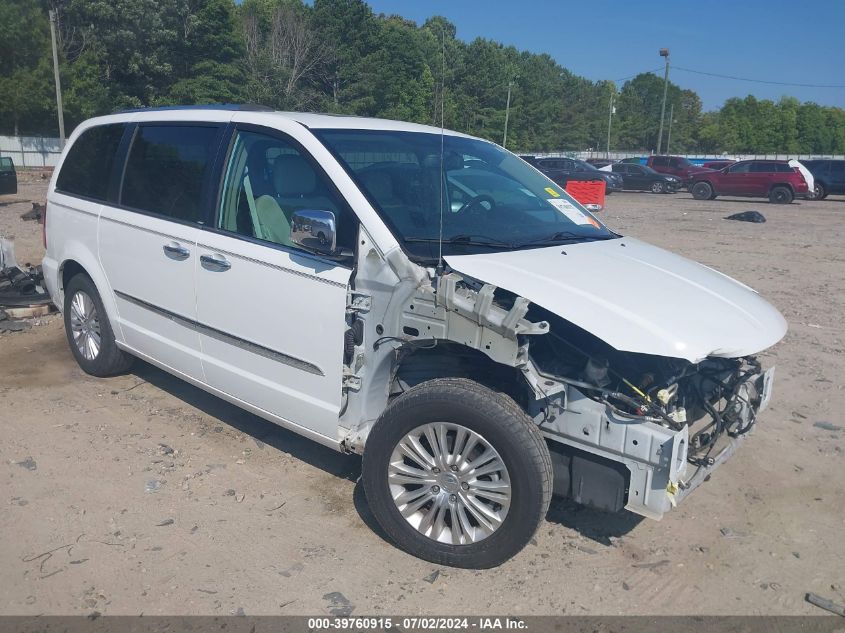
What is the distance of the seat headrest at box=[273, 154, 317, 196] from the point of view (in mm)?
3979

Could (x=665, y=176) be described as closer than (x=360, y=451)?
No

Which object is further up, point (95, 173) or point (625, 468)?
point (95, 173)

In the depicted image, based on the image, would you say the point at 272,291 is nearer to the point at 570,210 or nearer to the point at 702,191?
the point at 570,210

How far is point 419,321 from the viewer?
3439 mm

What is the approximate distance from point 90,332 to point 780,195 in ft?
89.9


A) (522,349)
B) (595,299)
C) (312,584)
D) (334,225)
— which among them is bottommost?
(312,584)

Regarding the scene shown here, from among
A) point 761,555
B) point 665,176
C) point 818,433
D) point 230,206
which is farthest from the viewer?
point 665,176

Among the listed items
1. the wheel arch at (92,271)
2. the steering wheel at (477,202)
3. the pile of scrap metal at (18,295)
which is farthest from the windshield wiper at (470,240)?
the pile of scrap metal at (18,295)

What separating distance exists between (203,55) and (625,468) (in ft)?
147

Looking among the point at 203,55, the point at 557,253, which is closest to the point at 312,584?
the point at 557,253

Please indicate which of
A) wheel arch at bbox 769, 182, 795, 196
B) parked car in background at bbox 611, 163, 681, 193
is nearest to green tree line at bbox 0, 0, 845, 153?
parked car in background at bbox 611, 163, 681, 193

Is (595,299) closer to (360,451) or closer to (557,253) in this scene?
(557,253)

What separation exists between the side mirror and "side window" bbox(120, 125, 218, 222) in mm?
1052

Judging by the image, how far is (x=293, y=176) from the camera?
409 centimetres
